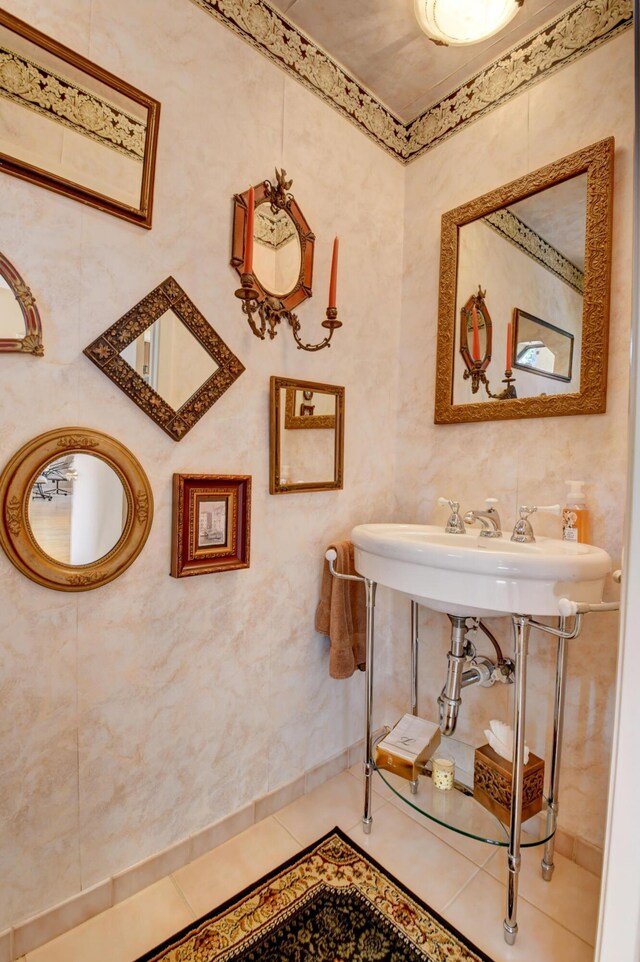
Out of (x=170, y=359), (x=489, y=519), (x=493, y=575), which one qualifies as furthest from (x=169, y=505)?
(x=489, y=519)

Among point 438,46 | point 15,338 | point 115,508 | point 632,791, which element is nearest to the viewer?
point 632,791

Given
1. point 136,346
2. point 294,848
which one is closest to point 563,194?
point 136,346

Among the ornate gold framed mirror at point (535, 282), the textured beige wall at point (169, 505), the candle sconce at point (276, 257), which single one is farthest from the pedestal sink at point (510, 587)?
the candle sconce at point (276, 257)

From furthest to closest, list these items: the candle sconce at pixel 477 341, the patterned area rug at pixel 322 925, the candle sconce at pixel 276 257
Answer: the candle sconce at pixel 477 341 → the candle sconce at pixel 276 257 → the patterned area rug at pixel 322 925

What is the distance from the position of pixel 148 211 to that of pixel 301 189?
56cm

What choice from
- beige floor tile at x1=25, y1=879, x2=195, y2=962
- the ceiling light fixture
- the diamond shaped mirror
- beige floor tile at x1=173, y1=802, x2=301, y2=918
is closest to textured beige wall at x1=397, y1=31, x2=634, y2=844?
the ceiling light fixture

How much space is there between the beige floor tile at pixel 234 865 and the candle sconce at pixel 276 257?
1490mm

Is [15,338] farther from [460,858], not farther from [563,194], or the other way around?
[460,858]

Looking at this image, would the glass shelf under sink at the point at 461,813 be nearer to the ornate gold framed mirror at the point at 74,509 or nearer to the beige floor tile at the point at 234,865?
the beige floor tile at the point at 234,865

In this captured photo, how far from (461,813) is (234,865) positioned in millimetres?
651

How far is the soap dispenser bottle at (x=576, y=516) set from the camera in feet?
4.03

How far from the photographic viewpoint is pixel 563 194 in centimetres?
130

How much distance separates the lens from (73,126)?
3.20ft

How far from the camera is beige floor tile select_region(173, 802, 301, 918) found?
1.16 m
